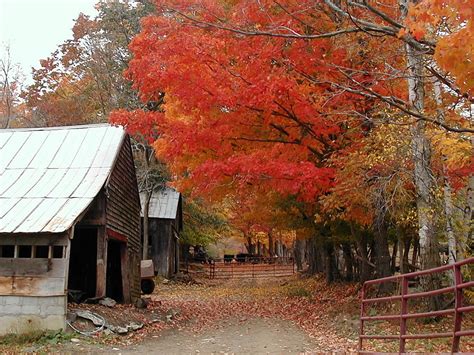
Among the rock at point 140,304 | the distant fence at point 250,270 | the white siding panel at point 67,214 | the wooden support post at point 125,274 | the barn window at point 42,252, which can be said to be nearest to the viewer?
the white siding panel at point 67,214

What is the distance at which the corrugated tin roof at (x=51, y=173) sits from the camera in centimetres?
1372

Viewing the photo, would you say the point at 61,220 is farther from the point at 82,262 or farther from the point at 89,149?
the point at 82,262

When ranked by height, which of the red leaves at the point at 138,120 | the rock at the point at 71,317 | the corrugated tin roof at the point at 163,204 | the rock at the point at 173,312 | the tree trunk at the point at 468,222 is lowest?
the rock at the point at 173,312

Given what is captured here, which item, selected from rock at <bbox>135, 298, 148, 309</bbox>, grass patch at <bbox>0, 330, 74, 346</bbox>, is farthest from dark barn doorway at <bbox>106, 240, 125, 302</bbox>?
grass patch at <bbox>0, 330, 74, 346</bbox>

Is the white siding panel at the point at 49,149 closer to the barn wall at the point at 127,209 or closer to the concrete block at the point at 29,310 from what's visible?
the barn wall at the point at 127,209

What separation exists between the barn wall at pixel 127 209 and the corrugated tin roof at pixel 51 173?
2.12ft

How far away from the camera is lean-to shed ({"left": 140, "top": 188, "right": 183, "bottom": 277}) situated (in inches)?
1411

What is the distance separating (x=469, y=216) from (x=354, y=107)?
12.7 ft

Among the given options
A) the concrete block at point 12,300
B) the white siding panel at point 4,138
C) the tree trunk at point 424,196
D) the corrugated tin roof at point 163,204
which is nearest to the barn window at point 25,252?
the white siding panel at point 4,138

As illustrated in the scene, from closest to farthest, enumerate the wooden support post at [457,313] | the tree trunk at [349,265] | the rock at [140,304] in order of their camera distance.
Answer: the wooden support post at [457,313] → the rock at [140,304] → the tree trunk at [349,265]

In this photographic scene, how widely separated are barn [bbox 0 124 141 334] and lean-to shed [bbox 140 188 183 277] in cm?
1498

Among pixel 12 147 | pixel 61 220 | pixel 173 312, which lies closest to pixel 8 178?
pixel 12 147

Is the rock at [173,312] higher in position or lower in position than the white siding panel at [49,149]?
lower

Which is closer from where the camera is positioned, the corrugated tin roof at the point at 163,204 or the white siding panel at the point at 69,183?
the white siding panel at the point at 69,183
